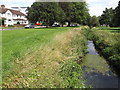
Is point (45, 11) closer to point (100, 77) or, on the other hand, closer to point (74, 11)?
point (74, 11)

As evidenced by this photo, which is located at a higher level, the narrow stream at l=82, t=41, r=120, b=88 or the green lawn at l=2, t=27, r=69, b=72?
the green lawn at l=2, t=27, r=69, b=72

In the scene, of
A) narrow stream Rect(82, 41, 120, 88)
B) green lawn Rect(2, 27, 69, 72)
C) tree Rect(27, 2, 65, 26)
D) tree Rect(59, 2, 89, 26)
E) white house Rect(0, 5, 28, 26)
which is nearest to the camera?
narrow stream Rect(82, 41, 120, 88)

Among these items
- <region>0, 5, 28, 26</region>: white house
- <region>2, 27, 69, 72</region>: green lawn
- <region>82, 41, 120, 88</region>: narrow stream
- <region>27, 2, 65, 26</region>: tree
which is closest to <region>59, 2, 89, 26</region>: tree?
<region>27, 2, 65, 26</region>: tree

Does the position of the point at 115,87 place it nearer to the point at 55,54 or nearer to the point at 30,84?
the point at 55,54

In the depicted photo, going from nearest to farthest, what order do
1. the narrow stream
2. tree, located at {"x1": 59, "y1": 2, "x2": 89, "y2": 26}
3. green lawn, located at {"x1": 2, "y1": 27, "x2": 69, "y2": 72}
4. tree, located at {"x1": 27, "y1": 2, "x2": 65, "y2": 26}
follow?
the narrow stream
green lawn, located at {"x1": 2, "y1": 27, "x2": 69, "y2": 72}
tree, located at {"x1": 27, "y1": 2, "x2": 65, "y2": 26}
tree, located at {"x1": 59, "y1": 2, "x2": 89, "y2": 26}

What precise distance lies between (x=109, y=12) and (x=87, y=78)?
207 ft

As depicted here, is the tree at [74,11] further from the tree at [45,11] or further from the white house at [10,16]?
the white house at [10,16]

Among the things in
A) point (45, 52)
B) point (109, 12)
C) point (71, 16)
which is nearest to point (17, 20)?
point (71, 16)

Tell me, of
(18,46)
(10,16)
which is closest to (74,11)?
(10,16)

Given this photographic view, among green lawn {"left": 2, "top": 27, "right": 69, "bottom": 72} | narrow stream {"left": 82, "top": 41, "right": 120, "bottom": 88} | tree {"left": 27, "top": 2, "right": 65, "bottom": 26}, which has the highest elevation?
tree {"left": 27, "top": 2, "right": 65, "bottom": 26}

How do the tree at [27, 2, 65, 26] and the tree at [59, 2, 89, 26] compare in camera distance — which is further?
the tree at [59, 2, 89, 26]

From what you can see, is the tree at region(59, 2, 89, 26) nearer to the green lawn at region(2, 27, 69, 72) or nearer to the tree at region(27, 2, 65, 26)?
the tree at region(27, 2, 65, 26)

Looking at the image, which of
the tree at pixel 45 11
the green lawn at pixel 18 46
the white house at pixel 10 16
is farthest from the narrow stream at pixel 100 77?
the white house at pixel 10 16

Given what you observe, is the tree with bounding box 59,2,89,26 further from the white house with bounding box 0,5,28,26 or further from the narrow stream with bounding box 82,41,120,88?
the narrow stream with bounding box 82,41,120,88
